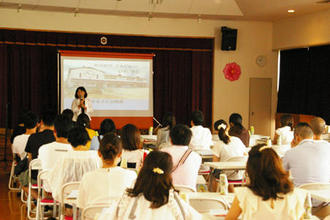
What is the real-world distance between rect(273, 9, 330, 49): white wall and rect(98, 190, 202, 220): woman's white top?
7.69 m

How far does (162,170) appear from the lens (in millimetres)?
2449

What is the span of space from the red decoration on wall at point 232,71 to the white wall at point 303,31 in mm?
1086

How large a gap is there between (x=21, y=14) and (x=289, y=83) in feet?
20.8

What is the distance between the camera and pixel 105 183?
3219 millimetres

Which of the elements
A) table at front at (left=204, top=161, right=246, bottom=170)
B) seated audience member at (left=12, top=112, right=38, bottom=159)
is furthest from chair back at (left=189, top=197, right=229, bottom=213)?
seated audience member at (left=12, top=112, right=38, bottom=159)

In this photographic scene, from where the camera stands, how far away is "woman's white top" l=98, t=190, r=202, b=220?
8.07 feet

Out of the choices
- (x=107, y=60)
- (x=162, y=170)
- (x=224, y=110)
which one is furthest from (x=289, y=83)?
(x=162, y=170)

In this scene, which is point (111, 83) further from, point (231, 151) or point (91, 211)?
point (91, 211)

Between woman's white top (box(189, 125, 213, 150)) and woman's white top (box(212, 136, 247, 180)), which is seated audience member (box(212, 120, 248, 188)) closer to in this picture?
woman's white top (box(212, 136, 247, 180))

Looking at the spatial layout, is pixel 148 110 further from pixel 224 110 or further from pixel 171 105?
pixel 224 110

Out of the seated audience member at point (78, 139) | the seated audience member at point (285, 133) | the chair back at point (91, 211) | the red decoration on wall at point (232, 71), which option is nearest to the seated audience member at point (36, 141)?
the seated audience member at point (78, 139)

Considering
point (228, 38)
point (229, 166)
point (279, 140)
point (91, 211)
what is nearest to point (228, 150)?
point (229, 166)

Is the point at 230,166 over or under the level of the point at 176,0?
under

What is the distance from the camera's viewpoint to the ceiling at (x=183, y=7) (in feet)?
30.5
